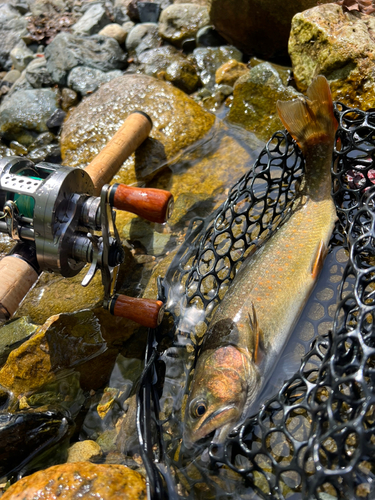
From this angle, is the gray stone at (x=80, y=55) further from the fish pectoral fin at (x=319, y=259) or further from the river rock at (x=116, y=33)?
the fish pectoral fin at (x=319, y=259)

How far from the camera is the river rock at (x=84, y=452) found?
8.75ft

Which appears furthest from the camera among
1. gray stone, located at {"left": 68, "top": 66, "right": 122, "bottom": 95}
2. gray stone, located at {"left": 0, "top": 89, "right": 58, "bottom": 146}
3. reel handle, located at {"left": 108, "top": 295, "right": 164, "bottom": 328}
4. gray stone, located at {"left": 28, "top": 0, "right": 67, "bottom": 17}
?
gray stone, located at {"left": 28, "top": 0, "right": 67, "bottom": 17}

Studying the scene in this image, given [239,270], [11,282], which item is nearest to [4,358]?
[11,282]

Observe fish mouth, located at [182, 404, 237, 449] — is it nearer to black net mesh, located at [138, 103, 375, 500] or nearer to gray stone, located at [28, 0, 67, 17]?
black net mesh, located at [138, 103, 375, 500]

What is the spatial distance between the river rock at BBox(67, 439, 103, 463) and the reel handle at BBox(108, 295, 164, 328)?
35.9 inches

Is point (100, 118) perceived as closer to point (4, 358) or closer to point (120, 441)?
point (4, 358)

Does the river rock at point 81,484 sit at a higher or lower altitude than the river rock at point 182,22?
lower

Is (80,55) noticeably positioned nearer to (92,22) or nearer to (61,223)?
(92,22)

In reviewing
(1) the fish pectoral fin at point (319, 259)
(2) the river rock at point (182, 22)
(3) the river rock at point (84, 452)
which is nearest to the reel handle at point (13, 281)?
(3) the river rock at point (84, 452)

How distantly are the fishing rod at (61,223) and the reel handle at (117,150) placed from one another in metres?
1.03

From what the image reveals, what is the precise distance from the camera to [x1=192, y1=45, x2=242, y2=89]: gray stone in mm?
6426

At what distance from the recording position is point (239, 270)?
9.91 feet

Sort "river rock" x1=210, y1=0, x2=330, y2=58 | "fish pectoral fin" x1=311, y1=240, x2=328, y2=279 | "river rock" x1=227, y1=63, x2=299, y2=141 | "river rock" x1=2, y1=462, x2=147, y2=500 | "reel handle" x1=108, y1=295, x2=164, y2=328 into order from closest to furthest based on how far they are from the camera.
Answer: "river rock" x1=2, y1=462, x2=147, y2=500
"reel handle" x1=108, y1=295, x2=164, y2=328
"fish pectoral fin" x1=311, y1=240, x2=328, y2=279
"river rock" x1=227, y1=63, x2=299, y2=141
"river rock" x1=210, y1=0, x2=330, y2=58

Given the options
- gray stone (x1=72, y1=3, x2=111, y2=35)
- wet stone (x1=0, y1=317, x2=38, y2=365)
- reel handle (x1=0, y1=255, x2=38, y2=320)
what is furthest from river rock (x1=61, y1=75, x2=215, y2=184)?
gray stone (x1=72, y1=3, x2=111, y2=35)
